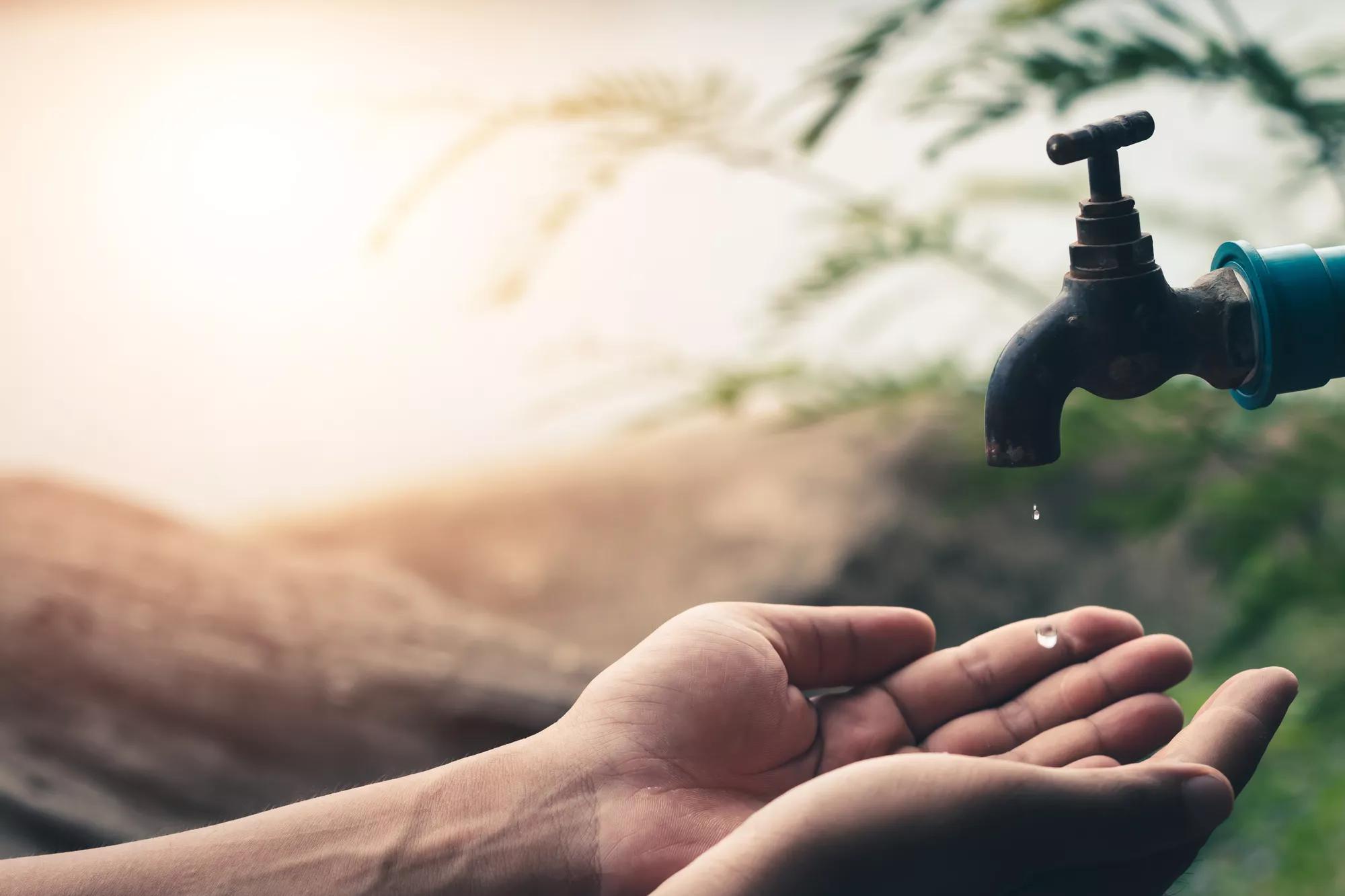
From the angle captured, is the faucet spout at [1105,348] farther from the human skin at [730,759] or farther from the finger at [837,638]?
the finger at [837,638]

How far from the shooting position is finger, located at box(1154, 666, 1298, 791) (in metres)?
0.60

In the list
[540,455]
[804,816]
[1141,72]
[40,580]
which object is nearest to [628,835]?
[804,816]

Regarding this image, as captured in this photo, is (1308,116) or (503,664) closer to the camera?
(1308,116)

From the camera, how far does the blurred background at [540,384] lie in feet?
3.78

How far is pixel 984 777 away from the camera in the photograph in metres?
0.55

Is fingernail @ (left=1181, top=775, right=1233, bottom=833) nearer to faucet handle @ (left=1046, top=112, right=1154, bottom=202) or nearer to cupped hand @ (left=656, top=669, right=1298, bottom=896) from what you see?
cupped hand @ (left=656, top=669, right=1298, bottom=896)

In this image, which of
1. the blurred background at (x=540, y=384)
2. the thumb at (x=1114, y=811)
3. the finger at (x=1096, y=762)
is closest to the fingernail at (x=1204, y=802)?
the thumb at (x=1114, y=811)

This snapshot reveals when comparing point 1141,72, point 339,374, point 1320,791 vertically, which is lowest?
point 1320,791

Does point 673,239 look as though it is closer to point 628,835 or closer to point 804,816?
point 628,835

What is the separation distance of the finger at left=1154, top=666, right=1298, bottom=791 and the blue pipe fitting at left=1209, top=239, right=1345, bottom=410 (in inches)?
7.5

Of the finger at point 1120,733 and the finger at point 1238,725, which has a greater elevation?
the finger at point 1238,725

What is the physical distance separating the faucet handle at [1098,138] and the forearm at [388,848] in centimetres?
51

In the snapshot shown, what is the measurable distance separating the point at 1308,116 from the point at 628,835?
811 millimetres

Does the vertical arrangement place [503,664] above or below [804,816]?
below
